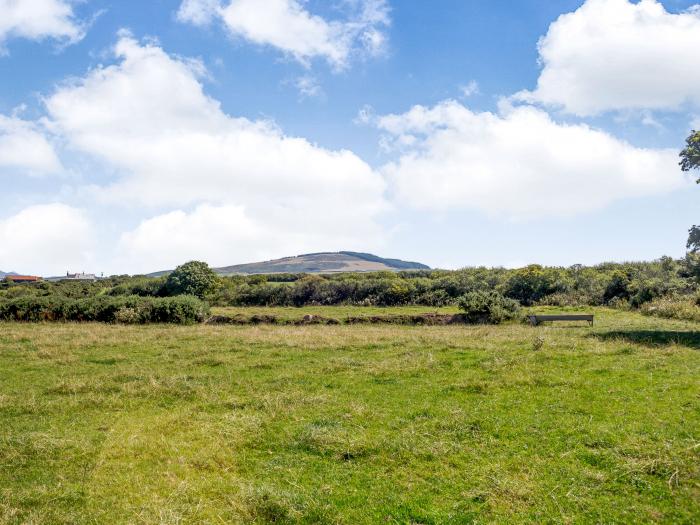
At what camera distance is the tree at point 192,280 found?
187ft

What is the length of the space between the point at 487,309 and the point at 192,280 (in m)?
37.8

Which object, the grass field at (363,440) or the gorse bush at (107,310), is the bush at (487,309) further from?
the gorse bush at (107,310)

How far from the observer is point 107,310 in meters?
36.5

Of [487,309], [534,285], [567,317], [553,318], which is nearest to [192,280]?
[487,309]

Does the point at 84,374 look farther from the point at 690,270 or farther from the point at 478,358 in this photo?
the point at 690,270

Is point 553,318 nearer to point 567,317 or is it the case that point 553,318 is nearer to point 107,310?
point 567,317

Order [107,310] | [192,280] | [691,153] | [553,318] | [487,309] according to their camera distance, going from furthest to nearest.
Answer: [192,280] < [107,310] < [487,309] < [553,318] < [691,153]

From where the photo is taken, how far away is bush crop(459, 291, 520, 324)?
32.9 metres

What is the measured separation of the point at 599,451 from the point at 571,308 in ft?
122

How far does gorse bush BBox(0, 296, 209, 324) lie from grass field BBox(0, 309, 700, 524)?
17334mm

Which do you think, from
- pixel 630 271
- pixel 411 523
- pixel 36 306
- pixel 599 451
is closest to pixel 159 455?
pixel 411 523

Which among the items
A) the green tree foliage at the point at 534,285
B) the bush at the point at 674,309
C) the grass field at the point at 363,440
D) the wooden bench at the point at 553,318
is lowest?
the grass field at the point at 363,440

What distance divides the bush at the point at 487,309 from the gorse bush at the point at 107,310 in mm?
20881

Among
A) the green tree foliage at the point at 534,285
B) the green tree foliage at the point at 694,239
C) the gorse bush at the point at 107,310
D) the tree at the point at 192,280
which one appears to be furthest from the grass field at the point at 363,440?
the tree at the point at 192,280
